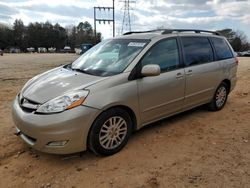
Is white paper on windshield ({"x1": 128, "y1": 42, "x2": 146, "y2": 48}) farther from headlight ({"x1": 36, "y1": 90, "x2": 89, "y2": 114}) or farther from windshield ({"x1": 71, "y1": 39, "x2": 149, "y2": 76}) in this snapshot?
headlight ({"x1": 36, "y1": 90, "x2": 89, "y2": 114})

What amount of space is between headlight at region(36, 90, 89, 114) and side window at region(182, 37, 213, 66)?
2.27m

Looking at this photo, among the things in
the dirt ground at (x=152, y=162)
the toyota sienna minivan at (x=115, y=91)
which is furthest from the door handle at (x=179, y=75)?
the dirt ground at (x=152, y=162)

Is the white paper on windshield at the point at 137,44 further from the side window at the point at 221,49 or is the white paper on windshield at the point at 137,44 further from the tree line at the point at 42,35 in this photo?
the tree line at the point at 42,35

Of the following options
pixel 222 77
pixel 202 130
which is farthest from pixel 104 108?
pixel 222 77

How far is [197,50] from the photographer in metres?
5.29

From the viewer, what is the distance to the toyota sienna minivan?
347cm

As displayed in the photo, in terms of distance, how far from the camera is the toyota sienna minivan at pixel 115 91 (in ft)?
11.4

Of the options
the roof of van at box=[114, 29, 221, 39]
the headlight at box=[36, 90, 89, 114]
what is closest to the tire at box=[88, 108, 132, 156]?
the headlight at box=[36, 90, 89, 114]

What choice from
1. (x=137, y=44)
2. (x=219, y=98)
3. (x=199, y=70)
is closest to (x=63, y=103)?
(x=137, y=44)

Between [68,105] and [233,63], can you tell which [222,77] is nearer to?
[233,63]

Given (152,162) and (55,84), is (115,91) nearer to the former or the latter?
(55,84)

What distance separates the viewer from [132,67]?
4102mm

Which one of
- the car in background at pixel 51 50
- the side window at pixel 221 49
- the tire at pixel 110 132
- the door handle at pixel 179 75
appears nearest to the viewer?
the tire at pixel 110 132

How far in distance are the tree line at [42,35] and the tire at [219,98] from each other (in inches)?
3289
